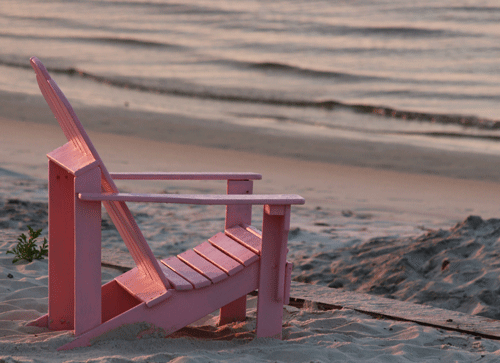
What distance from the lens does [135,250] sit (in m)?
3.18

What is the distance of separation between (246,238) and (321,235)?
227cm

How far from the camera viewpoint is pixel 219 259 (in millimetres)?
3348

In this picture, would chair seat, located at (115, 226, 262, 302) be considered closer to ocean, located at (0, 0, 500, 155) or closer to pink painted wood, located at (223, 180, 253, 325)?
pink painted wood, located at (223, 180, 253, 325)

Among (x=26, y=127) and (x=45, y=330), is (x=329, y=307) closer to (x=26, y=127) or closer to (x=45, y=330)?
(x=45, y=330)

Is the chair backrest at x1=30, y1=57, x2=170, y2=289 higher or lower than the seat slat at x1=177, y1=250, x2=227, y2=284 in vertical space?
higher

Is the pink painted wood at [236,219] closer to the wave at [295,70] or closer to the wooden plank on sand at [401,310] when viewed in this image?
the wooden plank on sand at [401,310]

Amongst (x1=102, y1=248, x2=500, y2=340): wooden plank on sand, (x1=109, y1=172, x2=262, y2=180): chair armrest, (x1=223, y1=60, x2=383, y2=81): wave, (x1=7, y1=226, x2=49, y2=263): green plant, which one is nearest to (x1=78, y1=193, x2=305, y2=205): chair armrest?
(x1=109, y1=172, x2=262, y2=180): chair armrest

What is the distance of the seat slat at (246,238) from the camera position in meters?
3.29

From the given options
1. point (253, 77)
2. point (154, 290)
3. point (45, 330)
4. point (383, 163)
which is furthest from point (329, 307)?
point (253, 77)

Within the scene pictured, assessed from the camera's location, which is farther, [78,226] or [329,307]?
[329,307]

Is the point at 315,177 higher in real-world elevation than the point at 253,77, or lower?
lower

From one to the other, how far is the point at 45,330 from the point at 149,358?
741 mm

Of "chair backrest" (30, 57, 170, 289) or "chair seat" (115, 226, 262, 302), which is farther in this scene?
"chair seat" (115, 226, 262, 302)

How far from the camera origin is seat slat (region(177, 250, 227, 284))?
3.12 meters
